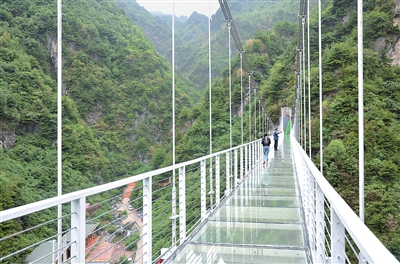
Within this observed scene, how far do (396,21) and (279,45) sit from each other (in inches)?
887

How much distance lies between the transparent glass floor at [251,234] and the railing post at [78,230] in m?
0.91

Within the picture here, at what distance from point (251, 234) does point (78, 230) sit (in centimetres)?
169

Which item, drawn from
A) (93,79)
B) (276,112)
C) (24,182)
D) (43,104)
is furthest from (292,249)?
(276,112)

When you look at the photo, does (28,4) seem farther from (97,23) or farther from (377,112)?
(377,112)

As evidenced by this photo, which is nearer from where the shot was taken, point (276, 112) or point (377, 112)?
point (377, 112)

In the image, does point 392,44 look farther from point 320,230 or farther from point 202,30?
point 202,30

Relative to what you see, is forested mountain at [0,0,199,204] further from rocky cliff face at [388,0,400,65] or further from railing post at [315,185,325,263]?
rocky cliff face at [388,0,400,65]

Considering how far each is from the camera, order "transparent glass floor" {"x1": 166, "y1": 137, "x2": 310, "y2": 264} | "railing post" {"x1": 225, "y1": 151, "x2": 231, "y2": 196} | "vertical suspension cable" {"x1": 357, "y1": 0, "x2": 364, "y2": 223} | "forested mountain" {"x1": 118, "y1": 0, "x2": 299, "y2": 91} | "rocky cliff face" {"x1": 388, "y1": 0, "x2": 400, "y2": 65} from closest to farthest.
A: "vertical suspension cable" {"x1": 357, "y1": 0, "x2": 364, "y2": 223} → "transparent glass floor" {"x1": 166, "y1": 137, "x2": 310, "y2": 264} → "railing post" {"x1": 225, "y1": 151, "x2": 231, "y2": 196} → "rocky cliff face" {"x1": 388, "y1": 0, "x2": 400, "y2": 65} → "forested mountain" {"x1": 118, "y1": 0, "x2": 299, "y2": 91}

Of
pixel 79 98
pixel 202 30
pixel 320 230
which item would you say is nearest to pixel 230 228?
pixel 320 230

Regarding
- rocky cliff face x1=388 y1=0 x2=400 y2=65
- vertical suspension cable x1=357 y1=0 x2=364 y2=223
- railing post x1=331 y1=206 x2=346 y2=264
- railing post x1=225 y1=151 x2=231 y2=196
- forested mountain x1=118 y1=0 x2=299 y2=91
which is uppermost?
forested mountain x1=118 y1=0 x2=299 y2=91

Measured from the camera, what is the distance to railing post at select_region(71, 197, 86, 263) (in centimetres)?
127

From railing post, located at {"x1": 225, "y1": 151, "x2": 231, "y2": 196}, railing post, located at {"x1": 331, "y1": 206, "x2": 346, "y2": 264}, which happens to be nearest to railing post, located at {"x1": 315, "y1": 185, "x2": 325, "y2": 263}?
railing post, located at {"x1": 331, "y1": 206, "x2": 346, "y2": 264}

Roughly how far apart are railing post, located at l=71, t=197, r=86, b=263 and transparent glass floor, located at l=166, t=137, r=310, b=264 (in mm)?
914

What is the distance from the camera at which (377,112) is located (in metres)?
13.2
